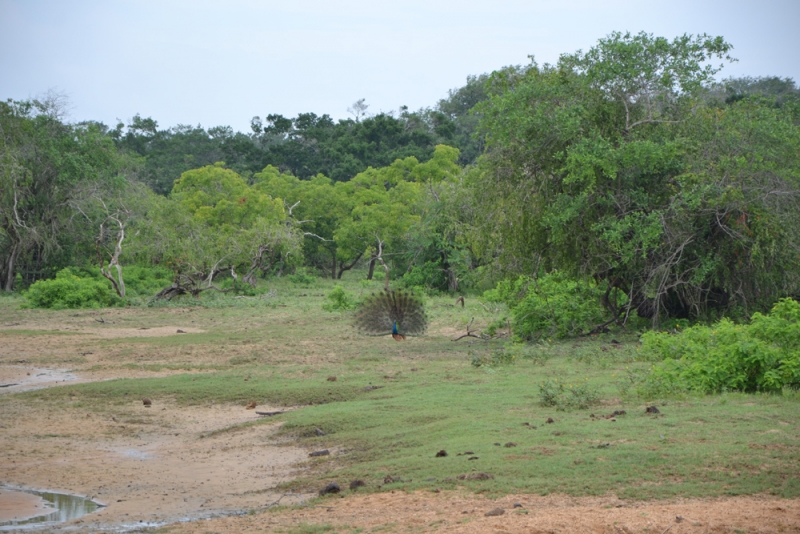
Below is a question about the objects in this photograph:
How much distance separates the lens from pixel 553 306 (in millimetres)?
17016

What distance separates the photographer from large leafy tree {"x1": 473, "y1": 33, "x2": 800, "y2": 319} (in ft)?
48.7

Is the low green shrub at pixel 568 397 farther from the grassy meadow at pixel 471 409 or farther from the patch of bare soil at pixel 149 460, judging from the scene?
the patch of bare soil at pixel 149 460

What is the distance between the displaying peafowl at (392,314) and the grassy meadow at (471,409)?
0.41m

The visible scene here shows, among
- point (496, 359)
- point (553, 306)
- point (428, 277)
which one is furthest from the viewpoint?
point (428, 277)

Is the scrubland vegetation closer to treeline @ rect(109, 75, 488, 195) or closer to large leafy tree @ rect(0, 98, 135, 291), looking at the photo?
large leafy tree @ rect(0, 98, 135, 291)

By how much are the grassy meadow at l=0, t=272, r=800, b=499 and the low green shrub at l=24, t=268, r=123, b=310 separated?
6.52m

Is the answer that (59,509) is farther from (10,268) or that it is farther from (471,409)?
(10,268)

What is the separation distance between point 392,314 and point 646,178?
6.37 meters

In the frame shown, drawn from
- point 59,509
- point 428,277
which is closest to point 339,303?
point 428,277

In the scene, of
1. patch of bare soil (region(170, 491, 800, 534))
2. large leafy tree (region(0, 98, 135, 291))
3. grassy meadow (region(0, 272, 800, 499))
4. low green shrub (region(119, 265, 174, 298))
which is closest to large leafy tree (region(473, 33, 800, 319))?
grassy meadow (region(0, 272, 800, 499))

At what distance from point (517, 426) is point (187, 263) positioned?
74.2 ft

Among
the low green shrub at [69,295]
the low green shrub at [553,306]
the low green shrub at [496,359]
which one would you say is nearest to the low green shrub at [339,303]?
the low green shrub at [553,306]

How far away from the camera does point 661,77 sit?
1540cm

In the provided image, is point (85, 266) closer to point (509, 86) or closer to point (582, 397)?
point (509, 86)
